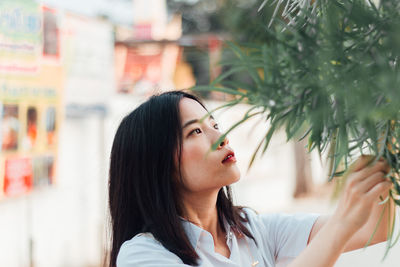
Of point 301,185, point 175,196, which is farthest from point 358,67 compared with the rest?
point 301,185

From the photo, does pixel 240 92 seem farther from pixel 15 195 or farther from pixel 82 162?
pixel 82 162

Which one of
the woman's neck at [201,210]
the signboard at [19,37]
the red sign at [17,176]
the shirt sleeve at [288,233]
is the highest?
the signboard at [19,37]

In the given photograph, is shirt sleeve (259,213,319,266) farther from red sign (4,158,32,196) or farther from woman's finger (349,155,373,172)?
red sign (4,158,32,196)

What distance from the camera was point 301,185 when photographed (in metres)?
8.62

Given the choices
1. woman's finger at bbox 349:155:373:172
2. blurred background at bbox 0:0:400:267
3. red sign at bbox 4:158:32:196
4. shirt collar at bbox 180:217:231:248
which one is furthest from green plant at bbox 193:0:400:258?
red sign at bbox 4:158:32:196

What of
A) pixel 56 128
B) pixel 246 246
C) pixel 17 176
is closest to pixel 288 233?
pixel 246 246

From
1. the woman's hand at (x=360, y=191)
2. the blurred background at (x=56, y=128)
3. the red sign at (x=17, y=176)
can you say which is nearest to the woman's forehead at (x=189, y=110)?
the woman's hand at (x=360, y=191)

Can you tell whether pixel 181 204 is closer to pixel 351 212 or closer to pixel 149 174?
pixel 149 174

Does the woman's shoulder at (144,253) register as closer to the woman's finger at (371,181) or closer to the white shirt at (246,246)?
the white shirt at (246,246)

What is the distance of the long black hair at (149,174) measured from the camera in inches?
Answer: 43.9

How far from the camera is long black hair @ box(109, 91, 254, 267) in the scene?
3.66ft

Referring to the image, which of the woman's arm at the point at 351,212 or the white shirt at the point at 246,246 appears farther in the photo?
the white shirt at the point at 246,246

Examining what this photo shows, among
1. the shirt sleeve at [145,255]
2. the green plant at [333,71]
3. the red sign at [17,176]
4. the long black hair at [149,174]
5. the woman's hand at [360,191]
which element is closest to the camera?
the green plant at [333,71]

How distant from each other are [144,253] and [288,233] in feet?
1.22
